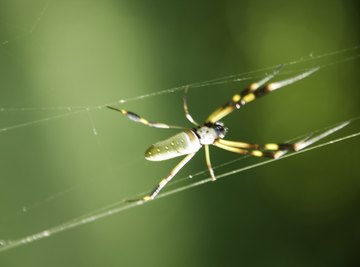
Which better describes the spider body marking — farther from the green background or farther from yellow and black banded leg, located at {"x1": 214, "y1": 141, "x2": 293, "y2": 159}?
the green background

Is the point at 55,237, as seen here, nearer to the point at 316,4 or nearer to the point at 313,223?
the point at 313,223

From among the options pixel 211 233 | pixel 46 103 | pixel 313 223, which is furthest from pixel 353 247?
pixel 46 103

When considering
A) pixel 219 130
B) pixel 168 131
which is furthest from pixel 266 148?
pixel 168 131

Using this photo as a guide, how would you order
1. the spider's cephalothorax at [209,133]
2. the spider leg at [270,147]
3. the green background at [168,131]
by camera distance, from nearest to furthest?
the spider leg at [270,147] → the spider's cephalothorax at [209,133] → the green background at [168,131]

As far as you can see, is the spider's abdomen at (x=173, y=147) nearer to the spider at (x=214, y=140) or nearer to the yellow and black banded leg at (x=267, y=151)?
the spider at (x=214, y=140)

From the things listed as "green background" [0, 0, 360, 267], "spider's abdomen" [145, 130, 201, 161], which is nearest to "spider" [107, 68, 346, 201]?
"spider's abdomen" [145, 130, 201, 161]

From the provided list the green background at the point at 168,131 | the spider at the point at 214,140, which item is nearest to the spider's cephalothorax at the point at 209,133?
the spider at the point at 214,140

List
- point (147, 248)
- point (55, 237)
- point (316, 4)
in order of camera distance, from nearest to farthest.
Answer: point (55, 237), point (147, 248), point (316, 4)
